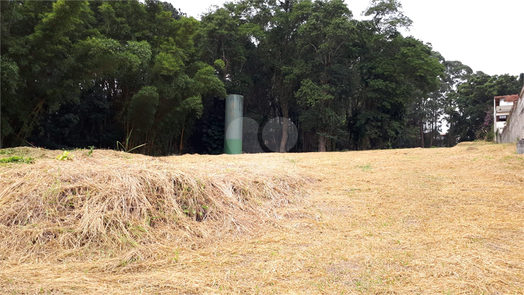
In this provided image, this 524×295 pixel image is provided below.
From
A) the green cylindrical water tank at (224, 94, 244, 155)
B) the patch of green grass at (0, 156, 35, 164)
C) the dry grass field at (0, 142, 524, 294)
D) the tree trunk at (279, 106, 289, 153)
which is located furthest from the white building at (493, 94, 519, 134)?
the patch of green grass at (0, 156, 35, 164)

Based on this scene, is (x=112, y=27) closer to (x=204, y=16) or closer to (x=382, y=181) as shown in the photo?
(x=204, y=16)

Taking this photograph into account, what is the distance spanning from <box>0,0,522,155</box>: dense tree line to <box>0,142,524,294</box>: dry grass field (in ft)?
23.6

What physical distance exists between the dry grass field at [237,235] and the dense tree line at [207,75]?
7209 millimetres

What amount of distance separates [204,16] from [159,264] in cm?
1816

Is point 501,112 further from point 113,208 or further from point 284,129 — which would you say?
point 113,208


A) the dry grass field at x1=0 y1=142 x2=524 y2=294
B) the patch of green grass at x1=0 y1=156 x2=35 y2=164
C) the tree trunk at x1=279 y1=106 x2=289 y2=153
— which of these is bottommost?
the dry grass field at x1=0 y1=142 x2=524 y2=294

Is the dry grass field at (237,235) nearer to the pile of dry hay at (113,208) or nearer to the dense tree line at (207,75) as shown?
the pile of dry hay at (113,208)

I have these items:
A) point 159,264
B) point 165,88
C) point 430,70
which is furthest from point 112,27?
point 430,70

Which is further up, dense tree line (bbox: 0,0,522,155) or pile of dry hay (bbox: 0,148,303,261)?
dense tree line (bbox: 0,0,522,155)

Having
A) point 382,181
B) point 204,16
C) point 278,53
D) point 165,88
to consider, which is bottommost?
point 382,181

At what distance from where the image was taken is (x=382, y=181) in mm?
4797

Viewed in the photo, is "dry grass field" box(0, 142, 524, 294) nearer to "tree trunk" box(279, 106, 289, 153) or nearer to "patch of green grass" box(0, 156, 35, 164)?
"patch of green grass" box(0, 156, 35, 164)

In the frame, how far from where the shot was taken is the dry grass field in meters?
1.97

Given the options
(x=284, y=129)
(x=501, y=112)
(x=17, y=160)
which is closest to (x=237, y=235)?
(x=17, y=160)
